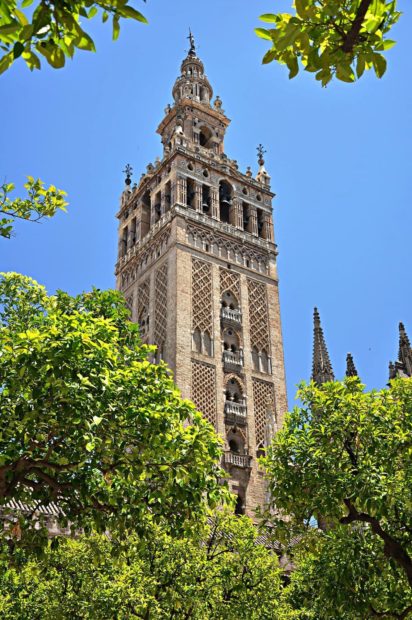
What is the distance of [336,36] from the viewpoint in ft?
14.3

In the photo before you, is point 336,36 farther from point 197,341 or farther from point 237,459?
point 197,341

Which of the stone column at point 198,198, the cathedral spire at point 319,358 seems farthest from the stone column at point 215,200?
the cathedral spire at point 319,358

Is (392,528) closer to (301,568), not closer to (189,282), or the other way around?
(301,568)

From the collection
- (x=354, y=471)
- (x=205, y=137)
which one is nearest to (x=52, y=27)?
(x=354, y=471)

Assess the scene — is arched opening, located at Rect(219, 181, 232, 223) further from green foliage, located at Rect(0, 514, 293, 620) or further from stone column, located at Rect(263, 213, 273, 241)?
green foliage, located at Rect(0, 514, 293, 620)

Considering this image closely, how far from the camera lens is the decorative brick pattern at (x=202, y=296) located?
123ft

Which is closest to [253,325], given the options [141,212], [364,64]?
[141,212]

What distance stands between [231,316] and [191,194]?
881cm

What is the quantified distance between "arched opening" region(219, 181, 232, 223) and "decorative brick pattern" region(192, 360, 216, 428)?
40.1 ft

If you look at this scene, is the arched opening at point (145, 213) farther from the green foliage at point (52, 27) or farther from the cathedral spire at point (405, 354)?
the green foliage at point (52, 27)

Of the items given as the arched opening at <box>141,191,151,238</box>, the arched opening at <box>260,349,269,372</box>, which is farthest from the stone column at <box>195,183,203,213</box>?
the arched opening at <box>260,349,269,372</box>

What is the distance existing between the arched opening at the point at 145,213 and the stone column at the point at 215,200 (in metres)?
5.03

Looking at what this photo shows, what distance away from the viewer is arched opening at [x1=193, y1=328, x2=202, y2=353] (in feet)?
120

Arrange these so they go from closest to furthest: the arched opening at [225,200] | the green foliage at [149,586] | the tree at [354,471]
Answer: the tree at [354,471] < the green foliage at [149,586] < the arched opening at [225,200]
